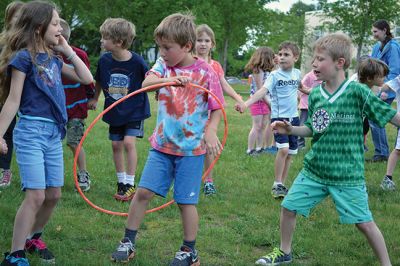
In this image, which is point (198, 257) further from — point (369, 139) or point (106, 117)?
point (369, 139)

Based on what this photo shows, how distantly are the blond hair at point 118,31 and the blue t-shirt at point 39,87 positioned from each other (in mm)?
2226

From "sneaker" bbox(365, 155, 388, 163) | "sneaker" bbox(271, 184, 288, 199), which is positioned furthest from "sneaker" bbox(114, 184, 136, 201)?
"sneaker" bbox(365, 155, 388, 163)

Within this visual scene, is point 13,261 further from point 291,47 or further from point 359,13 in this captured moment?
point 359,13

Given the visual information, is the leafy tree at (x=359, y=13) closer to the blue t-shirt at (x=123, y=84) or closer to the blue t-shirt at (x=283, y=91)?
the blue t-shirt at (x=283, y=91)

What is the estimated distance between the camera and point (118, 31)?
6.44 m

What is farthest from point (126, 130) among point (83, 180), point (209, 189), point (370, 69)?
point (370, 69)

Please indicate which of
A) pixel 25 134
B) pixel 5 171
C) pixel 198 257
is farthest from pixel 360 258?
pixel 5 171

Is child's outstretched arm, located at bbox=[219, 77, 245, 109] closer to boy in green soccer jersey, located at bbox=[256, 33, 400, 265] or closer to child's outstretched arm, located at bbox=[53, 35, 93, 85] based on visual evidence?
boy in green soccer jersey, located at bbox=[256, 33, 400, 265]

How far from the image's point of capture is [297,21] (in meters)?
54.2

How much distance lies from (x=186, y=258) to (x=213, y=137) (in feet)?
3.29

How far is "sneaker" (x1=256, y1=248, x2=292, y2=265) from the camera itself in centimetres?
459

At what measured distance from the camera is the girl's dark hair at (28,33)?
413 centimetres

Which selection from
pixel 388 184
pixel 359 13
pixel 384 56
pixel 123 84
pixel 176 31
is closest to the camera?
pixel 176 31

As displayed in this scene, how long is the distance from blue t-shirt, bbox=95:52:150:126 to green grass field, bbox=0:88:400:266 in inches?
39.4
